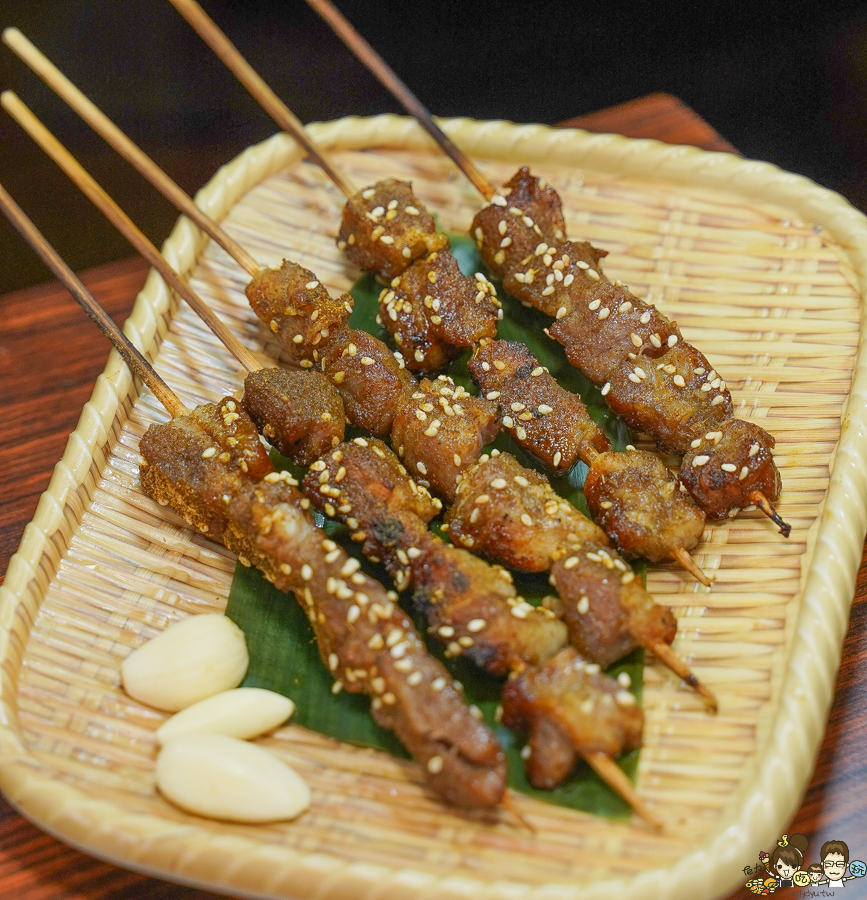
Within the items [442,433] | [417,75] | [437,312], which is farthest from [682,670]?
[417,75]

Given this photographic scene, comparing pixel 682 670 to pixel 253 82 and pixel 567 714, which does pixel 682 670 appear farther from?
pixel 253 82

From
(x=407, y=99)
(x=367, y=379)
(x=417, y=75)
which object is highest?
(x=407, y=99)

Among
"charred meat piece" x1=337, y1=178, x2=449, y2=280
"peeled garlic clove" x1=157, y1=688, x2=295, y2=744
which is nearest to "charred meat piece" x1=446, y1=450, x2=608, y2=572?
"peeled garlic clove" x1=157, y1=688, x2=295, y2=744

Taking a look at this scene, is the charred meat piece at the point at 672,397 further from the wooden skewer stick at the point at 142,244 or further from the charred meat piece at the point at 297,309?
the wooden skewer stick at the point at 142,244

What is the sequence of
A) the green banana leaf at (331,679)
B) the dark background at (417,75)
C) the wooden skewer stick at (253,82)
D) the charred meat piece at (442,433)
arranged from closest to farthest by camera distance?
the green banana leaf at (331,679)
the charred meat piece at (442,433)
the wooden skewer stick at (253,82)
the dark background at (417,75)

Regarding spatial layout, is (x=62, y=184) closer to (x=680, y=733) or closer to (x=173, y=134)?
(x=173, y=134)

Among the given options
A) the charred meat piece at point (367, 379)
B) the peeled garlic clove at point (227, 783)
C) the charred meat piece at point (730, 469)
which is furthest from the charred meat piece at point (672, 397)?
the peeled garlic clove at point (227, 783)

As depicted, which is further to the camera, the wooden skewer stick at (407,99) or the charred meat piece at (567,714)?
the wooden skewer stick at (407,99)

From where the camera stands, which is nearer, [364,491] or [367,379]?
[364,491]
